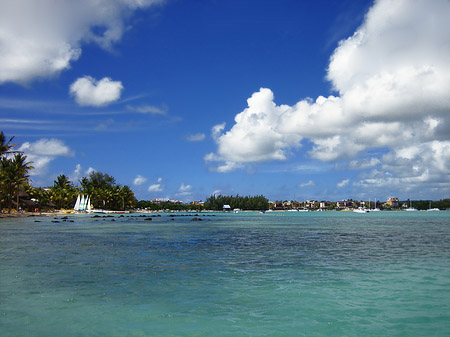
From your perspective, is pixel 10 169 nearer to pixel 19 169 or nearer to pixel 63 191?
pixel 19 169

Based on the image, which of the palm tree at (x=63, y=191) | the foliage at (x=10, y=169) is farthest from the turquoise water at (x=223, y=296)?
the palm tree at (x=63, y=191)

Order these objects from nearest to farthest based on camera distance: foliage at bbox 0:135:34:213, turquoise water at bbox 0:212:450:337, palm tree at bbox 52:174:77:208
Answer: turquoise water at bbox 0:212:450:337, foliage at bbox 0:135:34:213, palm tree at bbox 52:174:77:208

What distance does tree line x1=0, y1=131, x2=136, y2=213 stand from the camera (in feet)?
277

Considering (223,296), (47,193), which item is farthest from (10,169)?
(223,296)

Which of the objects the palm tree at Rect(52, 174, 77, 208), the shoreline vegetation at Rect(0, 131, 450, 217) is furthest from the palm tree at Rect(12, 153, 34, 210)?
the palm tree at Rect(52, 174, 77, 208)

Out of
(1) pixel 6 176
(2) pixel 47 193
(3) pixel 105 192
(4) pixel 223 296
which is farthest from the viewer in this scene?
(3) pixel 105 192

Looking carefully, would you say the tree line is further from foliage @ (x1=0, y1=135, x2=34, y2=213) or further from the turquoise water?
the turquoise water

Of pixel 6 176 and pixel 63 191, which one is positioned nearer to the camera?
pixel 6 176

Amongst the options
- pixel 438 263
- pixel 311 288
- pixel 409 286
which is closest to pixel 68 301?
pixel 311 288

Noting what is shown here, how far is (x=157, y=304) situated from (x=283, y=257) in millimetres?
13622

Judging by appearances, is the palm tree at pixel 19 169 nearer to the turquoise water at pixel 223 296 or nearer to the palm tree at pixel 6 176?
the palm tree at pixel 6 176

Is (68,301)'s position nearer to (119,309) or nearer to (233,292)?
(119,309)

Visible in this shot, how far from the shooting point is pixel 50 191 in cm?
13400

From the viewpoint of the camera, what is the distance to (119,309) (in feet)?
40.0
